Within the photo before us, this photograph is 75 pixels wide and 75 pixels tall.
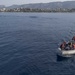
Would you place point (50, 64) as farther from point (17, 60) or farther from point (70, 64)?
point (17, 60)

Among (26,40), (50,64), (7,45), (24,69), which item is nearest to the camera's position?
(24,69)

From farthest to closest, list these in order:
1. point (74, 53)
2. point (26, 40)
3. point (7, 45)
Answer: point (26, 40) → point (7, 45) → point (74, 53)

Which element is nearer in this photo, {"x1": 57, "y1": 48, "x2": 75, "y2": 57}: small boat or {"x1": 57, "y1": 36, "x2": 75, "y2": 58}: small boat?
{"x1": 57, "y1": 48, "x2": 75, "y2": 57}: small boat

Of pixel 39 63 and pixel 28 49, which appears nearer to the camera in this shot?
pixel 39 63

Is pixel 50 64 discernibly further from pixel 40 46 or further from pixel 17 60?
pixel 40 46

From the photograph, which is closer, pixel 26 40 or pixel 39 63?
pixel 39 63

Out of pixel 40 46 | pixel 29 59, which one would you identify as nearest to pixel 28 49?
pixel 40 46

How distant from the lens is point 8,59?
54344 mm

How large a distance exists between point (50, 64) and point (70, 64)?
5.28 m

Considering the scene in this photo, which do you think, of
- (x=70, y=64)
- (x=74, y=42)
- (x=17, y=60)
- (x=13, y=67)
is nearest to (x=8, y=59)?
(x=17, y=60)

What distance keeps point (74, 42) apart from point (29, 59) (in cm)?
1634

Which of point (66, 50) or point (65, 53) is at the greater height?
point (66, 50)

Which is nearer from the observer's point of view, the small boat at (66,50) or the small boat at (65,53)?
the small boat at (65,53)

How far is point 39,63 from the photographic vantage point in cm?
5178
